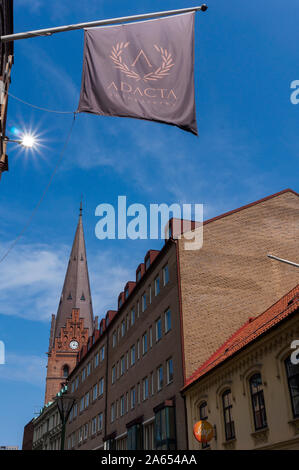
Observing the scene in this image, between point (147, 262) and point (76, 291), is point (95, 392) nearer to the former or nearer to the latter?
point (147, 262)

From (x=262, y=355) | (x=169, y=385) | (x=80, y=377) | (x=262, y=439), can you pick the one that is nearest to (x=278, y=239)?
(x=169, y=385)

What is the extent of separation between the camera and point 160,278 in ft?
112

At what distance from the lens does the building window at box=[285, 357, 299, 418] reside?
693 inches

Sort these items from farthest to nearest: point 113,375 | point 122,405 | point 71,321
A: point 71,321, point 113,375, point 122,405

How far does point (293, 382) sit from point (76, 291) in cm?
10011

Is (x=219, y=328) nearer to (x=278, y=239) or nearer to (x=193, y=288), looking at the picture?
(x=193, y=288)

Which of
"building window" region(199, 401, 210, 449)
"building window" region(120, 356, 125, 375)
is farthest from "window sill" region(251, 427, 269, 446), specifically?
"building window" region(120, 356, 125, 375)

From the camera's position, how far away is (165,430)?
27.7m

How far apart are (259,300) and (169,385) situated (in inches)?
293

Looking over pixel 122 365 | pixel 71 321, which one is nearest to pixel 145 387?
pixel 122 365

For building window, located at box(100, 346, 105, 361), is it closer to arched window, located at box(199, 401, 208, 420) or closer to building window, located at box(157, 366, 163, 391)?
building window, located at box(157, 366, 163, 391)

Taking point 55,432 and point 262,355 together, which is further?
point 55,432

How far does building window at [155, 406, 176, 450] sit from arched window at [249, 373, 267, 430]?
832 centimetres

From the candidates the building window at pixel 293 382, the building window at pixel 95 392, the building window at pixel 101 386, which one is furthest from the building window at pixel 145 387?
the building window at pixel 293 382
